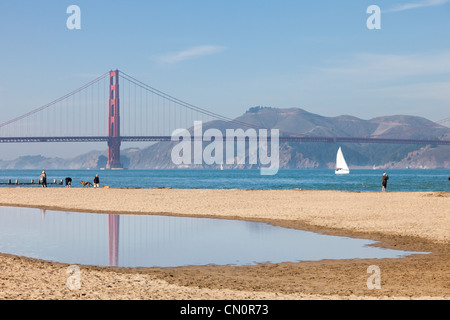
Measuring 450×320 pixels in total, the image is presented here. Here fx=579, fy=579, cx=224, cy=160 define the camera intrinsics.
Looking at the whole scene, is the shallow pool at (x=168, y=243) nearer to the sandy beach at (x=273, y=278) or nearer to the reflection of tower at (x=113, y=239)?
the reflection of tower at (x=113, y=239)

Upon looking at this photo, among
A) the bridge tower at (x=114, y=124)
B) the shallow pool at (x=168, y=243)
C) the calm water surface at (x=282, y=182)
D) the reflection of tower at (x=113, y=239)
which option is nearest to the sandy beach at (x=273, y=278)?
the shallow pool at (x=168, y=243)

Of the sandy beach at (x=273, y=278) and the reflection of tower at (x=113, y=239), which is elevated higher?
the sandy beach at (x=273, y=278)

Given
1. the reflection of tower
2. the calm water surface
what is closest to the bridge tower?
the calm water surface

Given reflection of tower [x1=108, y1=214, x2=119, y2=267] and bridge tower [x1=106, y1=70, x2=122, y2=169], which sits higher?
bridge tower [x1=106, y1=70, x2=122, y2=169]

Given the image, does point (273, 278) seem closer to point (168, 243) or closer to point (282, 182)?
point (168, 243)

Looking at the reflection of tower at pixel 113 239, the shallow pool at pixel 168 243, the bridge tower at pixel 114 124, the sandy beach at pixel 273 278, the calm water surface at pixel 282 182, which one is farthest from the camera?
the bridge tower at pixel 114 124

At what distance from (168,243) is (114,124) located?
123 m

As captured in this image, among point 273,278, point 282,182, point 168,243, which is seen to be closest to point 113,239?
point 168,243

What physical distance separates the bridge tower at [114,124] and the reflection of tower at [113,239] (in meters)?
104

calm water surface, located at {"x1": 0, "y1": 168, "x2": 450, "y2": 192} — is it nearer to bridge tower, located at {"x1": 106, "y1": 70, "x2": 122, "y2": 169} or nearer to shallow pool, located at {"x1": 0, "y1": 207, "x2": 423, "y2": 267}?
Result: bridge tower, located at {"x1": 106, "y1": 70, "x2": 122, "y2": 169}

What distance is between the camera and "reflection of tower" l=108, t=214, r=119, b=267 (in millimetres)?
12291

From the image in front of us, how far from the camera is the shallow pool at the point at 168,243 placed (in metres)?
12.5
